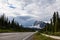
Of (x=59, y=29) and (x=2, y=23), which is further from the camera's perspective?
(x=2, y=23)

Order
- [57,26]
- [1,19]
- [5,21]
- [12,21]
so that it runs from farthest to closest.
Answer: [12,21] → [5,21] → [1,19] → [57,26]

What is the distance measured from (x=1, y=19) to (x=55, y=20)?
2466 inches

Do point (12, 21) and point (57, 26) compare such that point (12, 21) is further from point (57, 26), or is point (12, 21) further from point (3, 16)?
point (57, 26)

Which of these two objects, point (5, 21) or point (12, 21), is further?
point (12, 21)

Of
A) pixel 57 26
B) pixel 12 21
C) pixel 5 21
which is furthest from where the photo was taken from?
pixel 12 21

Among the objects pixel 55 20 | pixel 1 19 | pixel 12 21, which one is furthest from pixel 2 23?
pixel 55 20

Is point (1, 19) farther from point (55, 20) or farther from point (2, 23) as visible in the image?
point (55, 20)

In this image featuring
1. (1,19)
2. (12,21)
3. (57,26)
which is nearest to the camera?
(57,26)

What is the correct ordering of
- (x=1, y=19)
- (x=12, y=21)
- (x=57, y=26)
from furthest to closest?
(x=12, y=21), (x=1, y=19), (x=57, y=26)

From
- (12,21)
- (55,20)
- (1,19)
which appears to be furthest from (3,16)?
(55,20)

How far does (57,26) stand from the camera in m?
87.0

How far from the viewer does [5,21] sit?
15262 centimetres

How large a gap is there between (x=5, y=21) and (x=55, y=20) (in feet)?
228

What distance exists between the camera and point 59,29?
Answer: 9044 cm
